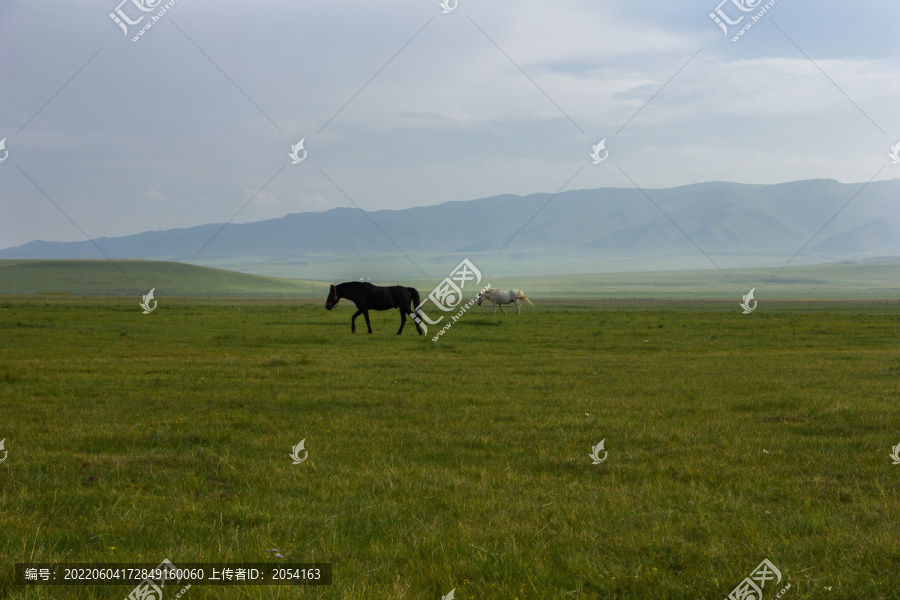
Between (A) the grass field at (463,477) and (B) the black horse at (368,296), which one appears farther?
(B) the black horse at (368,296)

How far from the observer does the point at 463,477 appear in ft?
27.9

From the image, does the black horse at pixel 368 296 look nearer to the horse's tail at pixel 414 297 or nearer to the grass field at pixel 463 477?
the horse's tail at pixel 414 297

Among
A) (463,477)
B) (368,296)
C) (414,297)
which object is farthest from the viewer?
(414,297)

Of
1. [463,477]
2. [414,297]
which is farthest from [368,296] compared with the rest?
[463,477]

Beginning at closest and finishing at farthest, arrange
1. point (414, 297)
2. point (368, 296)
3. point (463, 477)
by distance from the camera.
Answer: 1. point (463, 477)
2. point (368, 296)
3. point (414, 297)

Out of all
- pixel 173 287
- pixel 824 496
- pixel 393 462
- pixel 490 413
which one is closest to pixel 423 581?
pixel 393 462

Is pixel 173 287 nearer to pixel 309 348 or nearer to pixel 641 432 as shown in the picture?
pixel 309 348

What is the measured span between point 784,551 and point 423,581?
2.95 m

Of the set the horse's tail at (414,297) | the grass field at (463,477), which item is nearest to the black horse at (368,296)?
the horse's tail at (414,297)

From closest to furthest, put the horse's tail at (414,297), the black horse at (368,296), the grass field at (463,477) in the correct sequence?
the grass field at (463,477) → the black horse at (368,296) → the horse's tail at (414,297)

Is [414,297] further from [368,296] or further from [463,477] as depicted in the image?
[463,477]

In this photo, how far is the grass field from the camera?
5.77 meters

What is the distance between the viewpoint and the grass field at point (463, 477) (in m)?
5.77

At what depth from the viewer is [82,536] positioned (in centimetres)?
631
